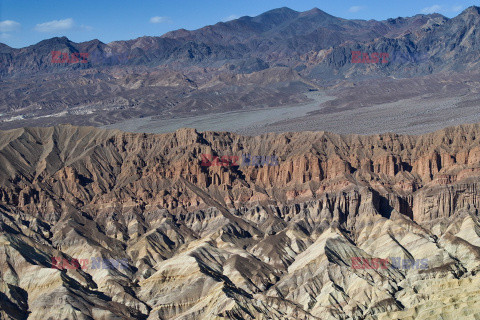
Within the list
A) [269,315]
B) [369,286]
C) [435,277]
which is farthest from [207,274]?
[435,277]

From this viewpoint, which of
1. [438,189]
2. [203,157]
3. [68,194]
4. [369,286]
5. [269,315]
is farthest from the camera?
[203,157]

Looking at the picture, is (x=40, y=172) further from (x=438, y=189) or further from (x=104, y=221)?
(x=438, y=189)

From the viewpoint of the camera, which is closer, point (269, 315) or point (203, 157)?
point (269, 315)

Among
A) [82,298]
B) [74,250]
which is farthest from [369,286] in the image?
[74,250]

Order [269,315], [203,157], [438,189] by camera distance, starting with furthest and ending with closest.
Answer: [203,157] → [438,189] → [269,315]

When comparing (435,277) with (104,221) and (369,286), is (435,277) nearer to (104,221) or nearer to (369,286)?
(369,286)

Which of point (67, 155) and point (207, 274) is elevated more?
point (67, 155)
